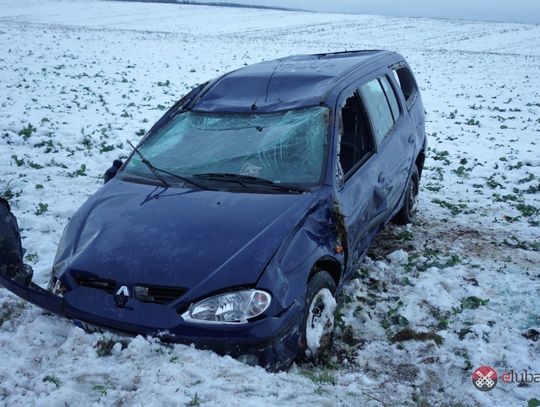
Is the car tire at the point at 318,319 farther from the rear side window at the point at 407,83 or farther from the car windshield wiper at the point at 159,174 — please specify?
the rear side window at the point at 407,83

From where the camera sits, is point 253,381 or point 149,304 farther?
point 149,304

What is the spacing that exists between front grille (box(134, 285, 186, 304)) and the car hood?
3cm

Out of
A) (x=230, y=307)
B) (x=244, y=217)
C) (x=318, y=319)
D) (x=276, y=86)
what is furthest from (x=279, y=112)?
(x=230, y=307)

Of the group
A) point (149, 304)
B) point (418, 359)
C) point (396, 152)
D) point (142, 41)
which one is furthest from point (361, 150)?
point (142, 41)

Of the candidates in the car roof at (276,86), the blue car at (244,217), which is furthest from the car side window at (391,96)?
the car roof at (276,86)

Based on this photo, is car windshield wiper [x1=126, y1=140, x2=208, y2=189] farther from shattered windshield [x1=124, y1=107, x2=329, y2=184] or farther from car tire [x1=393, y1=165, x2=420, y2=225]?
car tire [x1=393, y1=165, x2=420, y2=225]

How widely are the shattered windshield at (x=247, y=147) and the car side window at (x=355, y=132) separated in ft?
1.59

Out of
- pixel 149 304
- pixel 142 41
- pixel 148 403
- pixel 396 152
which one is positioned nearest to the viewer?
pixel 148 403

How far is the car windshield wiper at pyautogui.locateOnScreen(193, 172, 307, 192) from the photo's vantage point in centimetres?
368

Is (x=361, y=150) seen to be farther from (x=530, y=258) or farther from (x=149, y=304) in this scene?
(x=149, y=304)

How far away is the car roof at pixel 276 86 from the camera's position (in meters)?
4.31

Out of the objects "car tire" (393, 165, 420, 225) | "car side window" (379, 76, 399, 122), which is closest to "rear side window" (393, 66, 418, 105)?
"car side window" (379, 76, 399, 122)

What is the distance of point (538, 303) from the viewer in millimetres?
4219

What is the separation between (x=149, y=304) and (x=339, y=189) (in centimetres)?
159
